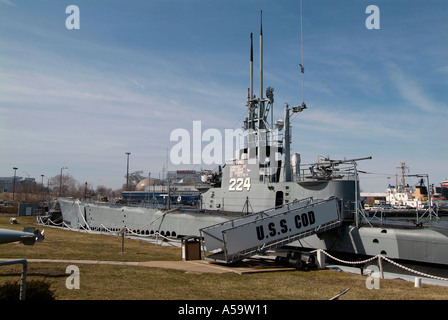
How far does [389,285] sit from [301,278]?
2825 millimetres

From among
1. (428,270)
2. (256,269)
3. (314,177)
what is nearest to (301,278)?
(256,269)

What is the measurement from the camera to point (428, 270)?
15320 mm

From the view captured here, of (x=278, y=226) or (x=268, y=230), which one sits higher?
(x=278, y=226)

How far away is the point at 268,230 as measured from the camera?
15.5 meters

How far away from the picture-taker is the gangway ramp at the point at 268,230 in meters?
14.7

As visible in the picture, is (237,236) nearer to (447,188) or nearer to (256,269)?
(256,269)

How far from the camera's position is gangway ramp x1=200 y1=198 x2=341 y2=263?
578 inches

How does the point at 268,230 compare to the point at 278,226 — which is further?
the point at 278,226
